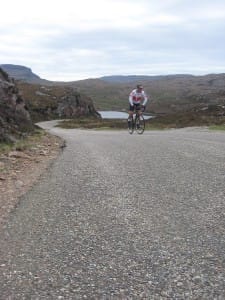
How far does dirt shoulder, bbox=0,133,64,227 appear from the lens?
7.67 m

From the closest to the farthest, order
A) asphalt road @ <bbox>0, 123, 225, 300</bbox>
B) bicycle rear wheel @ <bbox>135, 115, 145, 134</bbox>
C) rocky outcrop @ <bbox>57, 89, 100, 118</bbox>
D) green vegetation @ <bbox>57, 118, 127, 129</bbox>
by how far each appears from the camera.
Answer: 1. asphalt road @ <bbox>0, 123, 225, 300</bbox>
2. bicycle rear wheel @ <bbox>135, 115, 145, 134</bbox>
3. green vegetation @ <bbox>57, 118, 127, 129</bbox>
4. rocky outcrop @ <bbox>57, 89, 100, 118</bbox>

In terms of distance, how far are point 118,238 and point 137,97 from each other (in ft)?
61.9

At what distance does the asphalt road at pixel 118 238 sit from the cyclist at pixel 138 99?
14.3 meters

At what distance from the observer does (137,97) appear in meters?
24.0

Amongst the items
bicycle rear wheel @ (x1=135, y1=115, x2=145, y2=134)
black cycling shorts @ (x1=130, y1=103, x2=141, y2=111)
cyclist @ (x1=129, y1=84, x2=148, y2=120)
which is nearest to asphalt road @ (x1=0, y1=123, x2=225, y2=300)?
cyclist @ (x1=129, y1=84, x2=148, y2=120)

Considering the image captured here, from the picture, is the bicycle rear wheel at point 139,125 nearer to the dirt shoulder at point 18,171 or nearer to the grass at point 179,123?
the grass at point 179,123

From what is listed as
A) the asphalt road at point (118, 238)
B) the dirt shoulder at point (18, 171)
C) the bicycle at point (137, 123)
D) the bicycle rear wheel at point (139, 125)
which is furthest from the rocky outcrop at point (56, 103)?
the asphalt road at point (118, 238)

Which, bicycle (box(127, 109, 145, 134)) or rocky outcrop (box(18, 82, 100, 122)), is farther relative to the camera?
rocky outcrop (box(18, 82, 100, 122))

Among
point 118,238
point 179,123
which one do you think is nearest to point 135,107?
point 118,238

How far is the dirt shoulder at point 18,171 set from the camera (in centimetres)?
767

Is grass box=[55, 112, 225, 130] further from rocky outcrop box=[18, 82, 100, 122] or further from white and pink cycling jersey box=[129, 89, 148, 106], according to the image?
rocky outcrop box=[18, 82, 100, 122]

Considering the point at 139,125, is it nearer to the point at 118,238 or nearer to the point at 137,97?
the point at 137,97

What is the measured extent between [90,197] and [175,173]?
2.64 meters

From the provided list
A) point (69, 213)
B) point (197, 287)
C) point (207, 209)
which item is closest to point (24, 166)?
point (69, 213)
